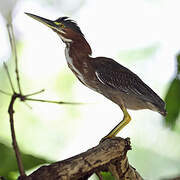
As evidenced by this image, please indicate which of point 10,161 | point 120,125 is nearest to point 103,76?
point 120,125

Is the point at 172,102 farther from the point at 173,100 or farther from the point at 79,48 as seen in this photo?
the point at 79,48

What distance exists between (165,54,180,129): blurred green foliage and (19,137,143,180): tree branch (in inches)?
18.2

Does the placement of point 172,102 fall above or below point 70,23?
below

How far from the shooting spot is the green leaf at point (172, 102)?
2.66 m

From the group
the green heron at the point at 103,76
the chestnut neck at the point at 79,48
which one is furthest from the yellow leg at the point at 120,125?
the chestnut neck at the point at 79,48

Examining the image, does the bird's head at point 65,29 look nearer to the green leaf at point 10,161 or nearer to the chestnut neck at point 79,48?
the chestnut neck at point 79,48

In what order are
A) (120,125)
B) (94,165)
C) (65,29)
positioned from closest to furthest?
(94,165)
(120,125)
(65,29)

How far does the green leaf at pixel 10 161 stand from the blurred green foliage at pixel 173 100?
75cm

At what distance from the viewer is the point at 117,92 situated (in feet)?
8.78

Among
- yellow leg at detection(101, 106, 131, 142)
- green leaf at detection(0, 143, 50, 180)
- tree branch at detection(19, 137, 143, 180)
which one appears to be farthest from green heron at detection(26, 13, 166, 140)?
green leaf at detection(0, 143, 50, 180)

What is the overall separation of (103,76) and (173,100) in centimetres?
41

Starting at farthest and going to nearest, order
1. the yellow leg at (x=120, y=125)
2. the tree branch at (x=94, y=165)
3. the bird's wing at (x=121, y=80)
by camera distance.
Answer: the bird's wing at (x=121, y=80) → the yellow leg at (x=120, y=125) → the tree branch at (x=94, y=165)

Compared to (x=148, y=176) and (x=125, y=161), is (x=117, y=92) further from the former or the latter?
(x=148, y=176)

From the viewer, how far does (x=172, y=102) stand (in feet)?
8.82
